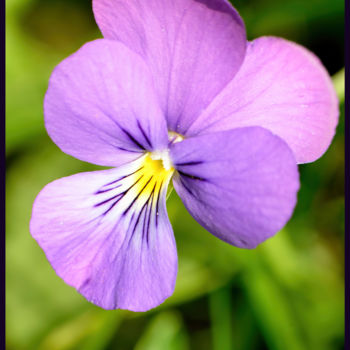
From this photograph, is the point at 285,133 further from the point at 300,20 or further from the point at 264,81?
the point at 300,20

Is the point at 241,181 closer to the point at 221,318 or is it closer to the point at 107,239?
the point at 107,239

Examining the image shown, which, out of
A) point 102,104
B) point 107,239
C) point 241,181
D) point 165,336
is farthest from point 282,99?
point 165,336

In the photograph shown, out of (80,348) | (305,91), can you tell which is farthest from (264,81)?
(80,348)

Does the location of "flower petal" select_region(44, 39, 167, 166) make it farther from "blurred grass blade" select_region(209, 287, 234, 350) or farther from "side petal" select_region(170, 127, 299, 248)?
"blurred grass blade" select_region(209, 287, 234, 350)

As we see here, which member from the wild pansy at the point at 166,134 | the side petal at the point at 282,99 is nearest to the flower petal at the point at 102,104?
the wild pansy at the point at 166,134

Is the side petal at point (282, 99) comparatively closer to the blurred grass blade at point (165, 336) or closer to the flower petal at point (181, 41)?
the flower petal at point (181, 41)

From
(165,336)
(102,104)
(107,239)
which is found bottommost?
(165,336)

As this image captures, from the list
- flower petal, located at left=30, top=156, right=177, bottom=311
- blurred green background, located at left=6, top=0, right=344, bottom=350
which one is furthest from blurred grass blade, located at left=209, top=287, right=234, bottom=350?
flower petal, located at left=30, top=156, right=177, bottom=311

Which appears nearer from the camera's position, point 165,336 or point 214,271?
point 165,336
